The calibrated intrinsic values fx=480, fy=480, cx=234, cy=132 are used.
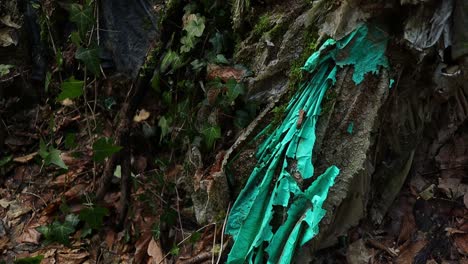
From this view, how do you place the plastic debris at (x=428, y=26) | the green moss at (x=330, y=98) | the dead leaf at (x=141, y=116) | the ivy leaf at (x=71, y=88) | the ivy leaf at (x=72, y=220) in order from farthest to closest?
the dead leaf at (x=141, y=116), the ivy leaf at (x=72, y=220), the ivy leaf at (x=71, y=88), the green moss at (x=330, y=98), the plastic debris at (x=428, y=26)

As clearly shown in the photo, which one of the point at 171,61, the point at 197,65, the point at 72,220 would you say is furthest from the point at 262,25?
the point at 72,220

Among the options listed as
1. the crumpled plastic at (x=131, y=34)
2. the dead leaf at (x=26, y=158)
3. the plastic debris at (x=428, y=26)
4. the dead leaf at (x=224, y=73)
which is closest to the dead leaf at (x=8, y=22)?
the crumpled plastic at (x=131, y=34)

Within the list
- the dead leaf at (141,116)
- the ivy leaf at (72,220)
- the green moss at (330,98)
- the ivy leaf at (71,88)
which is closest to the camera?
the green moss at (330,98)

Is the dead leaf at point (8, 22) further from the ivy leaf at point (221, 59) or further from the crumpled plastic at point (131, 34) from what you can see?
the ivy leaf at point (221, 59)

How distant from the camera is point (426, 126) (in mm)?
2229

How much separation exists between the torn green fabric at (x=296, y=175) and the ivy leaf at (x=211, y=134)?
285 mm

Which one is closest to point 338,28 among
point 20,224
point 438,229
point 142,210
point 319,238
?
point 319,238

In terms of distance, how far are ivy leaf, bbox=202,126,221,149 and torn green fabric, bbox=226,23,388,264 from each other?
29cm

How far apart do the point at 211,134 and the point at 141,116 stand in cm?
62

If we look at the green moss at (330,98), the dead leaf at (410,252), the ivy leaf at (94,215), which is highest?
the green moss at (330,98)

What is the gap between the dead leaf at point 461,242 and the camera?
204 centimetres

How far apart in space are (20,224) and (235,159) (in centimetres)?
133

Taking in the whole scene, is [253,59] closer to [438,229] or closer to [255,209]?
[255,209]

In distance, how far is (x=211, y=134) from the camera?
2145mm
